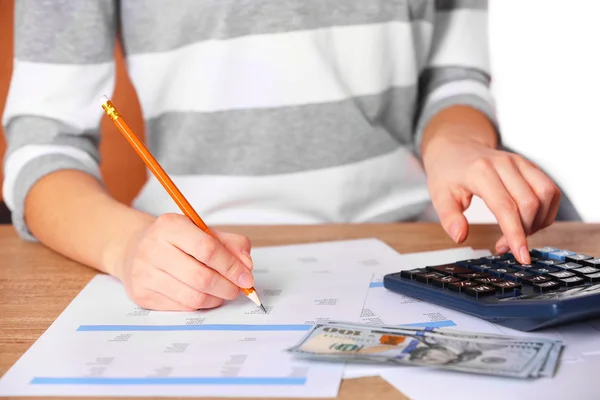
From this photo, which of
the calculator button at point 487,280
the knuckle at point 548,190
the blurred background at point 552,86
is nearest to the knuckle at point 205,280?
the calculator button at point 487,280

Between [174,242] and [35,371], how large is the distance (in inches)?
6.0

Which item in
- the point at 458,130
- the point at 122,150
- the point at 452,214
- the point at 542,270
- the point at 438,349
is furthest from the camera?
the point at 122,150

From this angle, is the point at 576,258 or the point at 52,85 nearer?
the point at 576,258

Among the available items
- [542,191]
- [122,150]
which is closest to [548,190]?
[542,191]

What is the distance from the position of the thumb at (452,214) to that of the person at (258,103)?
5 cm

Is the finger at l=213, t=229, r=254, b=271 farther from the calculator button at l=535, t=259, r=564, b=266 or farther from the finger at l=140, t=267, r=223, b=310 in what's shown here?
the calculator button at l=535, t=259, r=564, b=266

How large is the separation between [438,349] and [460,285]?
10 centimetres

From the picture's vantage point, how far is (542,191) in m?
0.65

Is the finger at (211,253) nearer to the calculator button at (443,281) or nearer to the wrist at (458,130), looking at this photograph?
the calculator button at (443,281)

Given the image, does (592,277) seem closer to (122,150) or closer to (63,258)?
(63,258)

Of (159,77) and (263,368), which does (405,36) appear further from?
(263,368)

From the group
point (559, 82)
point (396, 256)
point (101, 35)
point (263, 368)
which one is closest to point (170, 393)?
point (263, 368)

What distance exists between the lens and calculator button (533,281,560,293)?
52cm

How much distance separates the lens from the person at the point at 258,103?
83cm
